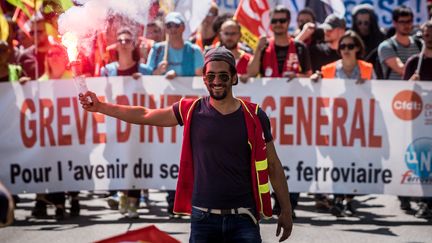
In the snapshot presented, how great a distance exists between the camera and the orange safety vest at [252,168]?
6.52 m

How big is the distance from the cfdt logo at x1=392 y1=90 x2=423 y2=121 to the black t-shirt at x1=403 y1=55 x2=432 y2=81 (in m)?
0.44

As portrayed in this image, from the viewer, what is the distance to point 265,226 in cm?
1096

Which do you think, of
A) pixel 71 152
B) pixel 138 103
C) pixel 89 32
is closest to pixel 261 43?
pixel 138 103

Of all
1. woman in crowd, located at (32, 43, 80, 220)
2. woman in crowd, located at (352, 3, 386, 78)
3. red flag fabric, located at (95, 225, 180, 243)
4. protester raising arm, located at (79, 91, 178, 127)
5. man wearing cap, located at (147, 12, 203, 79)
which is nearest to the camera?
red flag fabric, located at (95, 225, 180, 243)

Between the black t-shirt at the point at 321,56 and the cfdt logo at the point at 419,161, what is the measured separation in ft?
6.18

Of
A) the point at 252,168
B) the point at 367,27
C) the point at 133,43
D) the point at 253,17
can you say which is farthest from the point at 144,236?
the point at 367,27

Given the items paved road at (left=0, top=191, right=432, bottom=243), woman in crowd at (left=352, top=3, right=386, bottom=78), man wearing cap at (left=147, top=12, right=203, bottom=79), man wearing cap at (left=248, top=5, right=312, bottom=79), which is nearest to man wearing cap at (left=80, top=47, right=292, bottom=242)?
paved road at (left=0, top=191, right=432, bottom=243)

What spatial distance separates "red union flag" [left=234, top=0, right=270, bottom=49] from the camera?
13.4 meters

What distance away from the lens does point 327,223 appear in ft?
37.0

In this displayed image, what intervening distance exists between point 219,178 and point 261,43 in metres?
5.56

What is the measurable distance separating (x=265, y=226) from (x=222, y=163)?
4597mm

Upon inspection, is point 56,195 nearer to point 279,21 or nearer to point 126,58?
point 126,58

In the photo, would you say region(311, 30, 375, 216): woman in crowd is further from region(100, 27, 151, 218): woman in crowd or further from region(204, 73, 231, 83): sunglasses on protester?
region(204, 73, 231, 83): sunglasses on protester

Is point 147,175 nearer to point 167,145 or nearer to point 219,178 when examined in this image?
point 167,145
